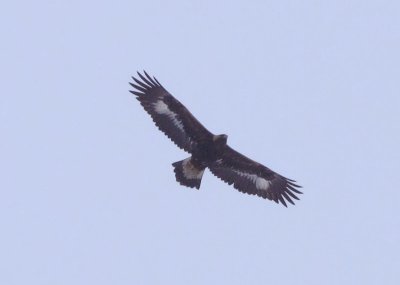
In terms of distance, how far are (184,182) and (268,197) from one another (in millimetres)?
2205

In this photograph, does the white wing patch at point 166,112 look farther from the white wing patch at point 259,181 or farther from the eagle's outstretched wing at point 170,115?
the white wing patch at point 259,181

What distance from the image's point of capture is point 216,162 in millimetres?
25031

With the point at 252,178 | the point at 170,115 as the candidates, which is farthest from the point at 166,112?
the point at 252,178

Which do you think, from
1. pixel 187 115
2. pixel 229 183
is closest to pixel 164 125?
pixel 187 115

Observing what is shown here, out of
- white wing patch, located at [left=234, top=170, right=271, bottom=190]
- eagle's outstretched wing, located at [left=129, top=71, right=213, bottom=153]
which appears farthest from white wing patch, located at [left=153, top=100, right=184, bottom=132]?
white wing patch, located at [left=234, top=170, right=271, bottom=190]

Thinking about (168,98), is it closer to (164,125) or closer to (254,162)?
(164,125)

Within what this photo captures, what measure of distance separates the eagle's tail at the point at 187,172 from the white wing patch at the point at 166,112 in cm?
78

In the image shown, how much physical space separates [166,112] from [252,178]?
2649 millimetres

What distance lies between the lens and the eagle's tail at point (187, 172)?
24.6 metres

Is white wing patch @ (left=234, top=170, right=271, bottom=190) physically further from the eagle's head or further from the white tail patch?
the eagle's head

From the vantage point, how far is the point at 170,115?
24.8 metres

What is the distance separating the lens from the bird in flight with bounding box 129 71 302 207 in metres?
24.5

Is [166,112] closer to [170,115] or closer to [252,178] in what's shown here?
[170,115]

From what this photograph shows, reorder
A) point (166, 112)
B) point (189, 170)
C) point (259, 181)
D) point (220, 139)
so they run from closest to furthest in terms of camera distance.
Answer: point (220, 139) < point (189, 170) < point (166, 112) < point (259, 181)
